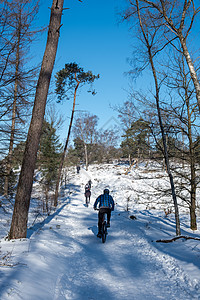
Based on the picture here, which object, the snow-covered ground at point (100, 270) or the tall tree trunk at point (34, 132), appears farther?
the tall tree trunk at point (34, 132)

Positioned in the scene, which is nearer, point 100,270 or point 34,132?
point 100,270

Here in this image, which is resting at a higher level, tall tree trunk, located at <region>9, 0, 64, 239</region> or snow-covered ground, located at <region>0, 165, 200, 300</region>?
tall tree trunk, located at <region>9, 0, 64, 239</region>

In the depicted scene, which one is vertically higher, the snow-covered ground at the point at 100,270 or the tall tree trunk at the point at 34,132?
the tall tree trunk at the point at 34,132

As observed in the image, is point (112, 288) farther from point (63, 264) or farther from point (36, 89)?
point (36, 89)

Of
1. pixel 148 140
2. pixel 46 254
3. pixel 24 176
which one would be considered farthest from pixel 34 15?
pixel 46 254

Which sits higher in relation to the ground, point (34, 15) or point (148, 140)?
point (34, 15)

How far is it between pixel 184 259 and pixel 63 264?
8.77 feet

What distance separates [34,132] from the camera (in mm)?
5770

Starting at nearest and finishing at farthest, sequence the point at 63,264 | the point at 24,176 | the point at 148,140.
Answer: the point at 63,264 → the point at 24,176 → the point at 148,140

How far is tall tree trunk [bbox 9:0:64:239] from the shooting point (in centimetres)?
540

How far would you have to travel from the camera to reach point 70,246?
5.56 meters

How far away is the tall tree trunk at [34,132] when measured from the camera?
540 centimetres

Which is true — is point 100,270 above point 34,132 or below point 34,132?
below

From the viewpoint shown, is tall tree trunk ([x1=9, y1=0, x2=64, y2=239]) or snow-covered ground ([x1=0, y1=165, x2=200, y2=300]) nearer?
snow-covered ground ([x1=0, y1=165, x2=200, y2=300])
